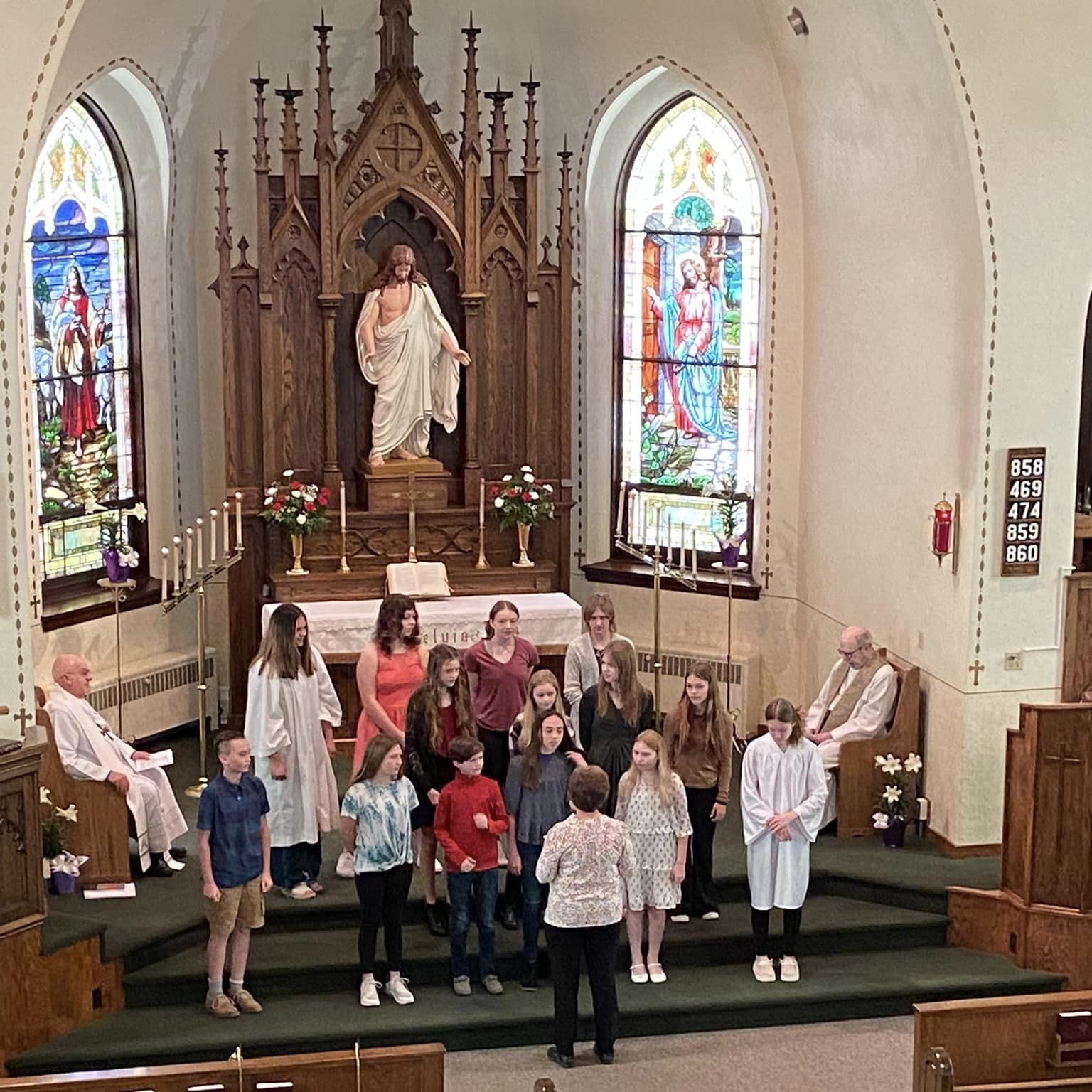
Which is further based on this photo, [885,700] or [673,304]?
[673,304]

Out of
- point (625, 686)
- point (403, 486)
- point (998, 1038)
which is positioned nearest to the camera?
point (998, 1038)

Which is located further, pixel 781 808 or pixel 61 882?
pixel 61 882

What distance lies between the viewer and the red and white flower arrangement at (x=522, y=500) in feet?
45.3

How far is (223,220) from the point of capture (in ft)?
43.6

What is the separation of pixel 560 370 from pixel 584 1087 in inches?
234

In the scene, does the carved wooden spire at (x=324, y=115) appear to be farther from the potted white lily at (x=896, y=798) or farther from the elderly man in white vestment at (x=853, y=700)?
the potted white lily at (x=896, y=798)

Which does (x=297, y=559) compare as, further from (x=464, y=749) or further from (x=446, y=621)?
(x=464, y=749)

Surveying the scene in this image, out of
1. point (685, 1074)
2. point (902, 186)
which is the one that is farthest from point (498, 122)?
point (685, 1074)

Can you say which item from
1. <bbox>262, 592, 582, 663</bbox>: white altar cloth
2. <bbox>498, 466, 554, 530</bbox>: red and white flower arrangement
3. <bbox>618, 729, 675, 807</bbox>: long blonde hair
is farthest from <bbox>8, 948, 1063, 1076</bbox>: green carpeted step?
<bbox>498, 466, 554, 530</bbox>: red and white flower arrangement

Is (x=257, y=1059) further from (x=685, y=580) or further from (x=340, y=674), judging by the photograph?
(x=685, y=580)

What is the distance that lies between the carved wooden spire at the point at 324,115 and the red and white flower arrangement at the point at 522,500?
2.50 m

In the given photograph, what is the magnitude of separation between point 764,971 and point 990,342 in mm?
3689

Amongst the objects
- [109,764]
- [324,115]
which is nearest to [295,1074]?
[109,764]

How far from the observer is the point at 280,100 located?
14.0 metres
